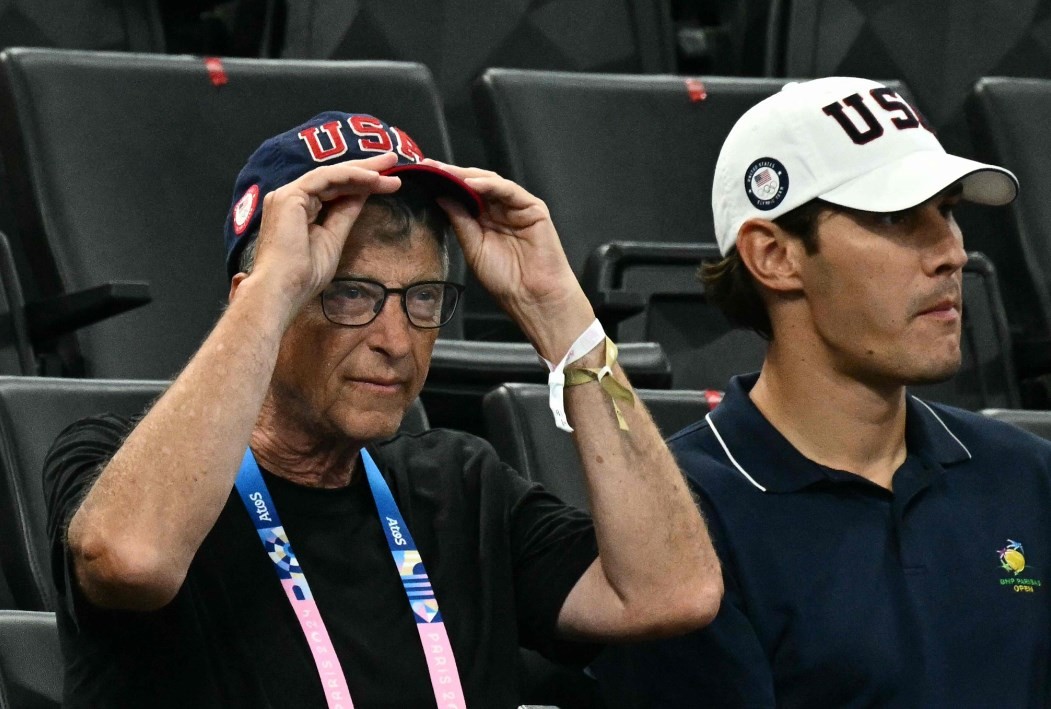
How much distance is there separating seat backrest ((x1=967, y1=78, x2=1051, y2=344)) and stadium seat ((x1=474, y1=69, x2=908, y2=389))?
0.14 metres

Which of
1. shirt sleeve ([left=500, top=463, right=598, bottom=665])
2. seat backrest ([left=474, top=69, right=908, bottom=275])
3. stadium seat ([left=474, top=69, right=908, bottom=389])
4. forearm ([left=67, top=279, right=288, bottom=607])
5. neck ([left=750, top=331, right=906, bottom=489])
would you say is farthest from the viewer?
seat backrest ([left=474, top=69, right=908, bottom=275])

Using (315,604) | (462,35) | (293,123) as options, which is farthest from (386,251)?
(462,35)

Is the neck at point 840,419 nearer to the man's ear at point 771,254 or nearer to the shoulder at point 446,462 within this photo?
the man's ear at point 771,254

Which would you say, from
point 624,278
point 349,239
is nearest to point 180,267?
point 624,278

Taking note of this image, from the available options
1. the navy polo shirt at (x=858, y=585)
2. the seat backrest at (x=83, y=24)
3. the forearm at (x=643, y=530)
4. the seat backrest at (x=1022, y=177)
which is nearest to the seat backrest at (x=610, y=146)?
the seat backrest at (x=1022, y=177)

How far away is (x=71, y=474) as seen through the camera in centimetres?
126

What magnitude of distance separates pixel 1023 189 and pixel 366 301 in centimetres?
144

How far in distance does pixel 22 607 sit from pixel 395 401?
53 cm

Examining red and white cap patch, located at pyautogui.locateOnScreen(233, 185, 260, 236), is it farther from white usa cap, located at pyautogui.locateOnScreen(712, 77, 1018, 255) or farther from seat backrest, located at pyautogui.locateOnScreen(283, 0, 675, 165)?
seat backrest, located at pyautogui.locateOnScreen(283, 0, 675, 165)

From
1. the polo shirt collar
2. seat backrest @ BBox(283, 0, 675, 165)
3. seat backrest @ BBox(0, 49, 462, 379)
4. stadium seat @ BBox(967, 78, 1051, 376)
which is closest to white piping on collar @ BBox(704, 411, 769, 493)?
the polo shirt collar

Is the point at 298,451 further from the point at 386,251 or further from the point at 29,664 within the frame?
the point at 29,664

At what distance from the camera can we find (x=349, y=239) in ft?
4.41

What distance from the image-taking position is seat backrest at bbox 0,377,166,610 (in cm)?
159

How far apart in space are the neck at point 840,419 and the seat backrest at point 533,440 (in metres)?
0.18
